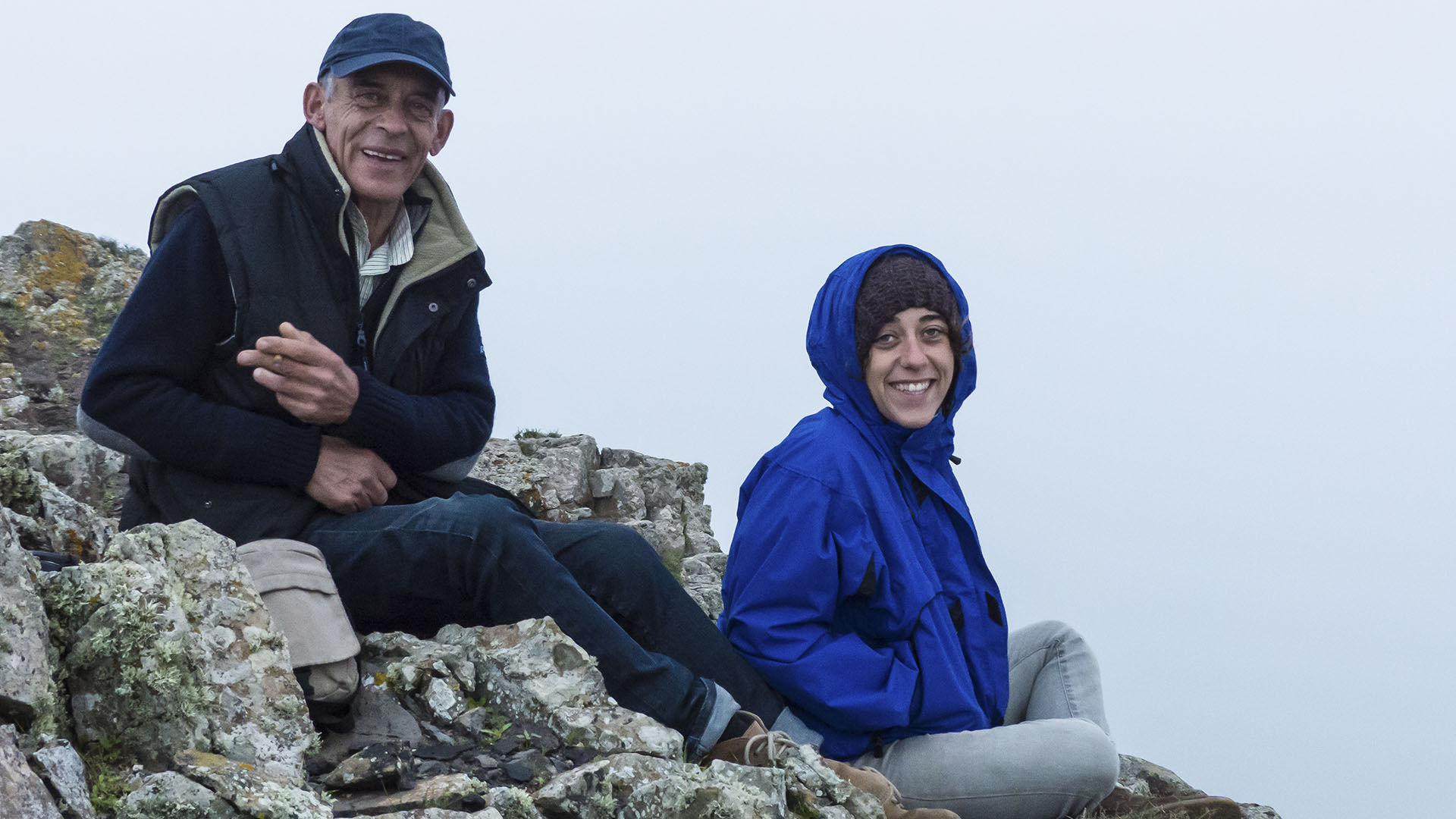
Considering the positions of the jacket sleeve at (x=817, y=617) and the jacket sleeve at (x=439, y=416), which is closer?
the jacket sleeve at (x=817, y=617)

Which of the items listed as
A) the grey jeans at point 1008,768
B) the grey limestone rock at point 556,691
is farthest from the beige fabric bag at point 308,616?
the grey jeans at point 1008,768

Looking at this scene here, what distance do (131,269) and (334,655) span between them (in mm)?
10842

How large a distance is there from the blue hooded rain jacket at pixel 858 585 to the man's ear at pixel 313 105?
2551mm

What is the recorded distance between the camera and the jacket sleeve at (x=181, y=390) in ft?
16.3

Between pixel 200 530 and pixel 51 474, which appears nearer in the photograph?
pixel 200 530

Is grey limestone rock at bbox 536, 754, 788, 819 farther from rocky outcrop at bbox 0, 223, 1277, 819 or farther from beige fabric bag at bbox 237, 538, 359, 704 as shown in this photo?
beige fabric bag at bbox 237, 538, 359, 704

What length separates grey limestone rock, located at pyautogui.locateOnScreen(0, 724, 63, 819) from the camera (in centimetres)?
311

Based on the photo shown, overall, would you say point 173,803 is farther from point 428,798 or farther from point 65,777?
point 428,798

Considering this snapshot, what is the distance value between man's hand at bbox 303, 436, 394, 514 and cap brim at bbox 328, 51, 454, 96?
5.33 feet

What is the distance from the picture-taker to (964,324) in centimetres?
587

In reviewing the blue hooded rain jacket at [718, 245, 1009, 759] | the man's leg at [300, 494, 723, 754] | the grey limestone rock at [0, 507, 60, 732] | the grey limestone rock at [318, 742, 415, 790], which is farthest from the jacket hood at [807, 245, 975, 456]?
the grey limestone rock at [0, 507, 60, 732]

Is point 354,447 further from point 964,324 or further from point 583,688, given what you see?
point 964,324

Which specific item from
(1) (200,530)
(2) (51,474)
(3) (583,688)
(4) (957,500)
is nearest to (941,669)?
(4) (957,500)

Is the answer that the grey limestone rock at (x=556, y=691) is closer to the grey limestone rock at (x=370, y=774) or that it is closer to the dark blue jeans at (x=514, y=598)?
the dark blue jeans at (x=514, y=598)
